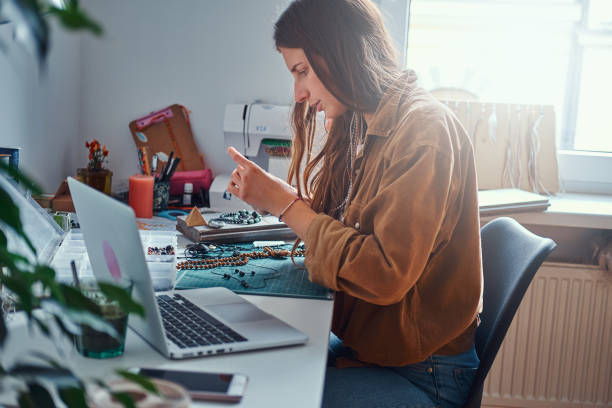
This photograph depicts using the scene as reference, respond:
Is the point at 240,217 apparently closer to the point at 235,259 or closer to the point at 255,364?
the point at 235,259

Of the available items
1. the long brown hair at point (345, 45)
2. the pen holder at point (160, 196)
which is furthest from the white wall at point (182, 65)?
the long brown hair at point (345, 45)

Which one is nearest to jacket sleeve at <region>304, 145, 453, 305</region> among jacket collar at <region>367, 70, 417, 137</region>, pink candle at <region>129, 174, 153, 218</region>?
jacket collar at <region>367, 70, 417, 137</region>

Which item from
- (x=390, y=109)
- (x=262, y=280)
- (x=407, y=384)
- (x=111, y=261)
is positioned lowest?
(x=407, y=384)

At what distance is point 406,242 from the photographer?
107 centimetres

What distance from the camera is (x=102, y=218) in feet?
2.89

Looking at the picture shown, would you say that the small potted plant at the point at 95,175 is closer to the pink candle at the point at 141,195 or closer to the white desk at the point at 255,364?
the pink candle at the point at 141,195

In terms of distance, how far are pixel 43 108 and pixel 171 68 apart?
52 cm

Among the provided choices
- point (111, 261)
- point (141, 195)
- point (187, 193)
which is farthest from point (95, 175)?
point (111, 261)

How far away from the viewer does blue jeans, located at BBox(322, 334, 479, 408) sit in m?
1.14

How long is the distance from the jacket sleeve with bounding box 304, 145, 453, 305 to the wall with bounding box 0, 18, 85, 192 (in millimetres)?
1044

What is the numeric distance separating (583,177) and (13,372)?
7.44ft

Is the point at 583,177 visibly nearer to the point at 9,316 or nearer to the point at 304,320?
the point at 304,320

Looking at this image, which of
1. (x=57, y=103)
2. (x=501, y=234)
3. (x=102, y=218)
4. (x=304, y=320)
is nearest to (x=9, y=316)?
(x=102, y=218)

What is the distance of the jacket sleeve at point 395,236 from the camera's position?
1073mm
